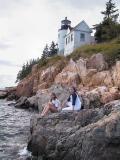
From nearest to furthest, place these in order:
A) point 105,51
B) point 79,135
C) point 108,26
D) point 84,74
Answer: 1. point 79,135
2. point 84,74
3. point 105,51
4. point 108,26

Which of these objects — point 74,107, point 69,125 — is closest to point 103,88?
point 74,107

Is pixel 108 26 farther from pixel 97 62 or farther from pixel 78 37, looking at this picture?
pixel 97 62

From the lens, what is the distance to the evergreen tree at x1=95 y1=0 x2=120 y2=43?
66.1m

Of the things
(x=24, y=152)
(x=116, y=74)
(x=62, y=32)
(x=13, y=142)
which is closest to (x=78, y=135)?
(x=24, y=152)

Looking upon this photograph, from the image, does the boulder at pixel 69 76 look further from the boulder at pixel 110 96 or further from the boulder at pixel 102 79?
the boulder at pixel 110 96

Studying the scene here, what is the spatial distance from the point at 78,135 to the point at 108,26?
53.9 metres

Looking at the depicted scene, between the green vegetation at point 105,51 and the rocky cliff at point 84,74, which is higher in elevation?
the green vegetation at point 105,51

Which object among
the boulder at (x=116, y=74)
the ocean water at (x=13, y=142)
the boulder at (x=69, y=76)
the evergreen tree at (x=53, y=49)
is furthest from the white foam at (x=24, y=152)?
the evergreen tree at (x=53, y=49)

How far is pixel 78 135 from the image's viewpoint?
14656 mm

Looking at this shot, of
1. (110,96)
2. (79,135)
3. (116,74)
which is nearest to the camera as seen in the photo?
(79,135)

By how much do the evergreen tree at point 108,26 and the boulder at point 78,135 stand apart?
4922cm

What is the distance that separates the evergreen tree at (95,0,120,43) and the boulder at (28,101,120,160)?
49225 mm

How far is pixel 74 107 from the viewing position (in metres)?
19.4

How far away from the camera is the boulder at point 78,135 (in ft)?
43.5
